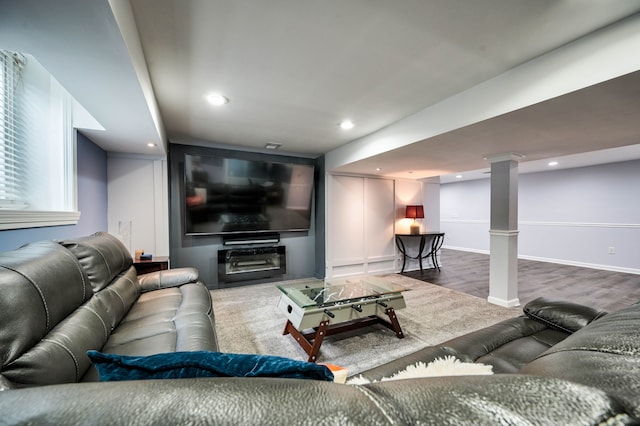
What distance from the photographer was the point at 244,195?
3873 millimetres

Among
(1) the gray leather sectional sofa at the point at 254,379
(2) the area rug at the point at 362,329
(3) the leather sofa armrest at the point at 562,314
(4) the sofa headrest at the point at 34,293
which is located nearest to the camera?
(1) the gray leather sectional sofa at the point at 254,379

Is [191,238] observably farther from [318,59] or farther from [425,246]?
[425,246]

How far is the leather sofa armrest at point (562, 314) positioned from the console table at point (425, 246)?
3.20 m

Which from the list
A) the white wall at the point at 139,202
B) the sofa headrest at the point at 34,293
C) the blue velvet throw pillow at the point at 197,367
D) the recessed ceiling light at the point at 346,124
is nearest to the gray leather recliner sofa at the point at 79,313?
the sofa headrest at the point at 34,293

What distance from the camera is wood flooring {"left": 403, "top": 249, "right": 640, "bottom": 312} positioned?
3.37 m

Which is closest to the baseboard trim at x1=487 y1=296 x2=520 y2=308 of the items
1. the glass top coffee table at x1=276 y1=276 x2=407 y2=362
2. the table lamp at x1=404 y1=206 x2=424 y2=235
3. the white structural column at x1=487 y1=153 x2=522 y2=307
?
the white structural column at x1=487 y1=153 x2=522 y2=307

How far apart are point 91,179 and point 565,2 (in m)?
3.96

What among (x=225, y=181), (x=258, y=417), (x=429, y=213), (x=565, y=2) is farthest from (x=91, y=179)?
(x=429, y=213)

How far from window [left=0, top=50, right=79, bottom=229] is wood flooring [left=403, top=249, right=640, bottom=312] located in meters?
4.67

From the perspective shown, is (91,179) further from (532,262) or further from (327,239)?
(532,262)

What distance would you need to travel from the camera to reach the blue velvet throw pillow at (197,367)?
48 centimetres

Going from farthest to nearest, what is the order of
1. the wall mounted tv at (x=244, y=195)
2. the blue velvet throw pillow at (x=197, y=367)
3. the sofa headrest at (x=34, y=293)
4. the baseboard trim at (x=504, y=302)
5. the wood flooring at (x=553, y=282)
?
the wall mounted tv at (x=244, y=195)
the wood flooring at (x=553, y=282)
the baseboard trim at (x=504, y=302)
the sofa headrest at (x=34, y=293)
the blue velvet throw pillow at (x=197, y=367)

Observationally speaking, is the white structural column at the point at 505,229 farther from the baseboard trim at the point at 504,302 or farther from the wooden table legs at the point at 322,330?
the wooden table legs at the point at 322,330

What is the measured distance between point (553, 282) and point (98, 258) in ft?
19.7
